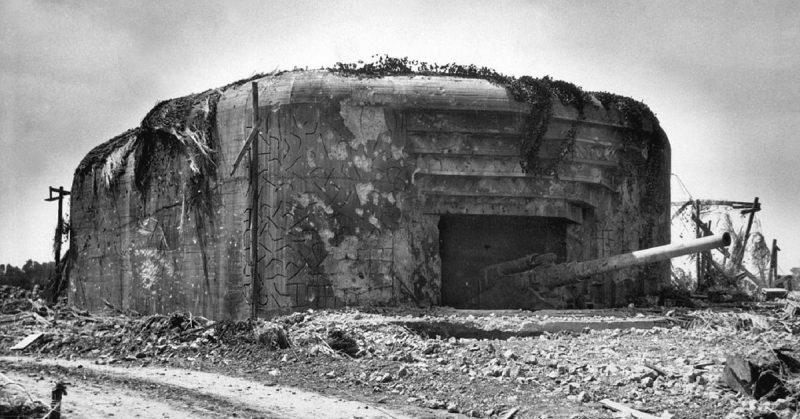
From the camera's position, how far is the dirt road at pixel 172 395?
7391 millimetres

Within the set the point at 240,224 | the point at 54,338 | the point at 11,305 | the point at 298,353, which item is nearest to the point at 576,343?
the point at 298,353

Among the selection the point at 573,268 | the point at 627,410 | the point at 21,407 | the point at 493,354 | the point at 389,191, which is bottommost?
the point at 627,410

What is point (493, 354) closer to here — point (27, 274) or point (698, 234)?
point (698, 234)

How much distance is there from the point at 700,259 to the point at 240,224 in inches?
525

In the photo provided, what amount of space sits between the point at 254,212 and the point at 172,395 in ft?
21.3

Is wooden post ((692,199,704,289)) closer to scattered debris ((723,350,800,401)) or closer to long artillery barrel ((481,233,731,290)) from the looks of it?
long artillery barrel ((481,233,731,290))

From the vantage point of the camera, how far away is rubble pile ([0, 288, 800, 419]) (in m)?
8.12

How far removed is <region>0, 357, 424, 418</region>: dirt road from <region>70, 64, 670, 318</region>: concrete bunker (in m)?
4.58

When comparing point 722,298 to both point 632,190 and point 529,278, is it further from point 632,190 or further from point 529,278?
point 529,278

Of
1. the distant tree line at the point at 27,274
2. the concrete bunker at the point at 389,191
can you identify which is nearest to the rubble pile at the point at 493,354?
the concrete bunker at the point at 389,191

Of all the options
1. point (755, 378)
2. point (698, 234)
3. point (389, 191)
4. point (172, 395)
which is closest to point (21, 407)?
point (172, 395)

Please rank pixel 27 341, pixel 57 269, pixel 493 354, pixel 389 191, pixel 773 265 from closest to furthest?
pixel 493 354 < pixel 27 341 < pixel 389 191 < pixel 57 269 < pixel 773 265

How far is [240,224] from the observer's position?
A: 579 inches

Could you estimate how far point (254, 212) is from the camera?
47.6 feet
